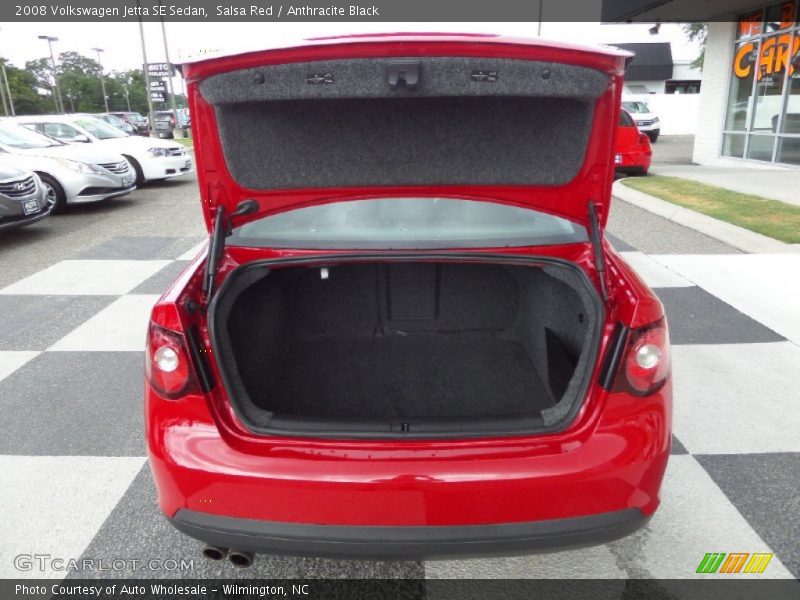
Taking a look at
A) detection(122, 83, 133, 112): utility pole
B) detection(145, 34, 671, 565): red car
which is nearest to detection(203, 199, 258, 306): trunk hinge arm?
detection(145, 34, 671, 565): red car

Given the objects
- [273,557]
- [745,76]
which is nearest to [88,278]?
[273,557]

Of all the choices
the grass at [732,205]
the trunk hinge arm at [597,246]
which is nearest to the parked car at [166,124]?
the grass at [732,205]

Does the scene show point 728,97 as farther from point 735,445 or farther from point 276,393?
point 276,393

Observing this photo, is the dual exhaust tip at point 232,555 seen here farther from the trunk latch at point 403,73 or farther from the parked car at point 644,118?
the parked car at point 644,118

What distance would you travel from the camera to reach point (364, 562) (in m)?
2.15

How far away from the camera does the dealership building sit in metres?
12.9

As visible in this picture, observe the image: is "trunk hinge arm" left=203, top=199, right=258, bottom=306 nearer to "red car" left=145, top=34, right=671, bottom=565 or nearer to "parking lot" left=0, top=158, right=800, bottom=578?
"red car" left=145, top=34, right=671, bottom=565

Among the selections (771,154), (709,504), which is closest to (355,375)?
(709,504)

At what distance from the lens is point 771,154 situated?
1364 centimetres

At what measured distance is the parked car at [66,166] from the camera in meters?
8.80

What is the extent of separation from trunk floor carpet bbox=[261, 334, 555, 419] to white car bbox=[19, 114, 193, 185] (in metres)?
9.41

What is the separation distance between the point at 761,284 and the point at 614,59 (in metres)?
4.50

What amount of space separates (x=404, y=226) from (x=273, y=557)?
4.35 feet

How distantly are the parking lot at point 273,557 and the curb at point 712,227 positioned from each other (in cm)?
47
